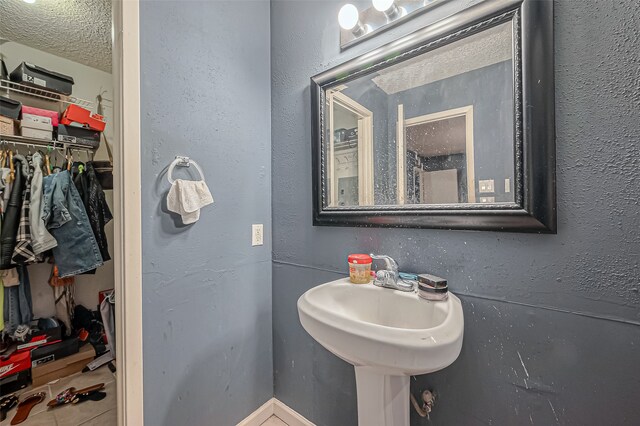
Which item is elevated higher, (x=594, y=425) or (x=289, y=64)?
(x=289, y=64)

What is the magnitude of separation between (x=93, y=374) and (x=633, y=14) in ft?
10.7

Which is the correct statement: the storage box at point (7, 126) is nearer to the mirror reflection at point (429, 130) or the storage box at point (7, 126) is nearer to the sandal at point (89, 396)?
the sandal at point (89, 396)

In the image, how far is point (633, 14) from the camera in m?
0.61

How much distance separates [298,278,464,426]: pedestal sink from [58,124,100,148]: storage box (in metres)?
2.38

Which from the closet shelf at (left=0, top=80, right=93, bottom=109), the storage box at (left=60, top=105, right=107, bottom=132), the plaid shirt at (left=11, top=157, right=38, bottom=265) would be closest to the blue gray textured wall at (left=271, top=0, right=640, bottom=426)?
the plaid shirt at (left=11, top=157, right=38, bottom=265)

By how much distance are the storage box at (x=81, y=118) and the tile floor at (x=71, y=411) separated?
6.32 feet

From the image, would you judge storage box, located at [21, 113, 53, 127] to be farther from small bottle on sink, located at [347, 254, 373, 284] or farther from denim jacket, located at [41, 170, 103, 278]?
small bottle on sink, located at [347, 254, 373, 284]

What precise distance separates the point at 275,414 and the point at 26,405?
154 cm

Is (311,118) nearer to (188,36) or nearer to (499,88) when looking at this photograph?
(188,36)

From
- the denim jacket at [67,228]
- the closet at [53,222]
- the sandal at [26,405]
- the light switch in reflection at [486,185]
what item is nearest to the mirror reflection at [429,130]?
the light switch in reflection at [486,185]

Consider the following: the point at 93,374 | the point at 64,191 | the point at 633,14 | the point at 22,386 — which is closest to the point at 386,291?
the point at 633,14

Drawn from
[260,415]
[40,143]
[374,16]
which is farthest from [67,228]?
[374,16]

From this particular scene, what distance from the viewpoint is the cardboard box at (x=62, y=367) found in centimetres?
170

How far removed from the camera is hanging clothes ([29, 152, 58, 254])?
1.58 metres
